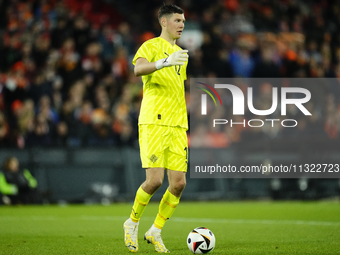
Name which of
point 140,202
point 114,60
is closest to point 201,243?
point 140,202

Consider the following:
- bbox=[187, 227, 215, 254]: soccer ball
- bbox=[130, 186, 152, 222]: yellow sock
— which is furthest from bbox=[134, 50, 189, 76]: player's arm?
bbox=[187, 227, 215, 254]: soccer ball

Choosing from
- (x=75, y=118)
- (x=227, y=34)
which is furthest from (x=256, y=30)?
(x=75, y=118)

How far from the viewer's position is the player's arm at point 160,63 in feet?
18.9

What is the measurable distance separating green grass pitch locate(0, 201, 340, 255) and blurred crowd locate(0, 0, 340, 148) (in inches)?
83.4

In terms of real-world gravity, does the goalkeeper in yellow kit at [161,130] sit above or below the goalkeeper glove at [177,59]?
below

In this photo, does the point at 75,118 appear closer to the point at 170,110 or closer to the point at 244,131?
the point at 244,131

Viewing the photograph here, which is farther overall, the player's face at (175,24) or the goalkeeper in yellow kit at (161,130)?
the player's face at (175,24)

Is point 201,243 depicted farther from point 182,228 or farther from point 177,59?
point 182,228

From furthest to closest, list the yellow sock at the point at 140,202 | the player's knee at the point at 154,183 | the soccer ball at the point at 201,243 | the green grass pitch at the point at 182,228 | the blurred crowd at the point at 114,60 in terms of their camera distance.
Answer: the blurred crowd at the point at 114,60, the green grass pitch at the point at 182,228, the yellow sock at the point at 140,202, the player's knee at the point at 154,183, the soccer ball at the point at 201,243

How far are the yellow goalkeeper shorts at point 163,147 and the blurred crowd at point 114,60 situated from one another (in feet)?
26.7

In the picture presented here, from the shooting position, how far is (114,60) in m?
16.4

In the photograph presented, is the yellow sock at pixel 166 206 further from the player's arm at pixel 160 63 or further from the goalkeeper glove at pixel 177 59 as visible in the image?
the goalkeeper glove at pixel 177 59

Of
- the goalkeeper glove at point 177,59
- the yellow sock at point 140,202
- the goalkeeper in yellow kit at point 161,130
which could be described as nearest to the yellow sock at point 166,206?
the goalkeeper in yellow kit at point 161,130

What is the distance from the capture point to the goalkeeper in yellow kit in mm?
6246
